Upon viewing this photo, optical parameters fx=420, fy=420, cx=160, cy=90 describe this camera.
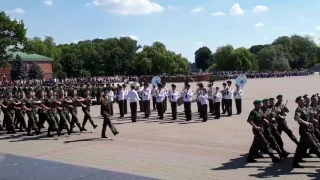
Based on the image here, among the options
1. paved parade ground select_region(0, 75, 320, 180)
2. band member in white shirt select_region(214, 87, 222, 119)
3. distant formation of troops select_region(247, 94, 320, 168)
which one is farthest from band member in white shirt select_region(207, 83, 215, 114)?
distant formation of troops select_region(247, 94, 320, 168)

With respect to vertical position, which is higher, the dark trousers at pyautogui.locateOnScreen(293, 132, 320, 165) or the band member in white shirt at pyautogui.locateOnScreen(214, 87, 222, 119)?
the band member in white shirt at pyautogui.locateOnScreen(214, 87, 222, 119)

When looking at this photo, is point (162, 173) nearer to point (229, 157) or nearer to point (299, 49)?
point (229, 157)

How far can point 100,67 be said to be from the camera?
97.4 metres

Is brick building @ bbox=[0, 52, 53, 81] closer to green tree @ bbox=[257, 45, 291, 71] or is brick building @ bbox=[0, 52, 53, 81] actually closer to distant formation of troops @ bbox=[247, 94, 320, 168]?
green tree @ bbox=[257, 45, 291, 71]

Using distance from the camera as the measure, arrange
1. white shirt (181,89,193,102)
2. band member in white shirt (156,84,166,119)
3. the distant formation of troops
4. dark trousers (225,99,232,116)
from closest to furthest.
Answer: the distant formation of troops
white shirt (181,89,193,102)
band member in white shirt (156,84,166,119)
dark trousers (225,99,232,116)

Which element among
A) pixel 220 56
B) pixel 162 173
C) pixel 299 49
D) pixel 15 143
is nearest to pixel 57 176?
pixel 162 173

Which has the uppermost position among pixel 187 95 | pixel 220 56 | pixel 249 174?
pixel 220 56

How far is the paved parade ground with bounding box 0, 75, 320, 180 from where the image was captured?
374 inches

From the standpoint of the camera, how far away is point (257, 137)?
402 inches

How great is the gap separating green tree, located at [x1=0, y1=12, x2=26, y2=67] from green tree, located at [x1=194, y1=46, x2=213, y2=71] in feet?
393

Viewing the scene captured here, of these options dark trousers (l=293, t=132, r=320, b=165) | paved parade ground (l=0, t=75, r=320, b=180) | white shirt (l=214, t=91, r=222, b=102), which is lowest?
paved parade ground (l=0, t=75, r=320, b=180)

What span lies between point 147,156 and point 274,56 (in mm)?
110726

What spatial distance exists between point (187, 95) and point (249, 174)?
10.6 m

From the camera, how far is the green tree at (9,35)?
4906 centimetres
